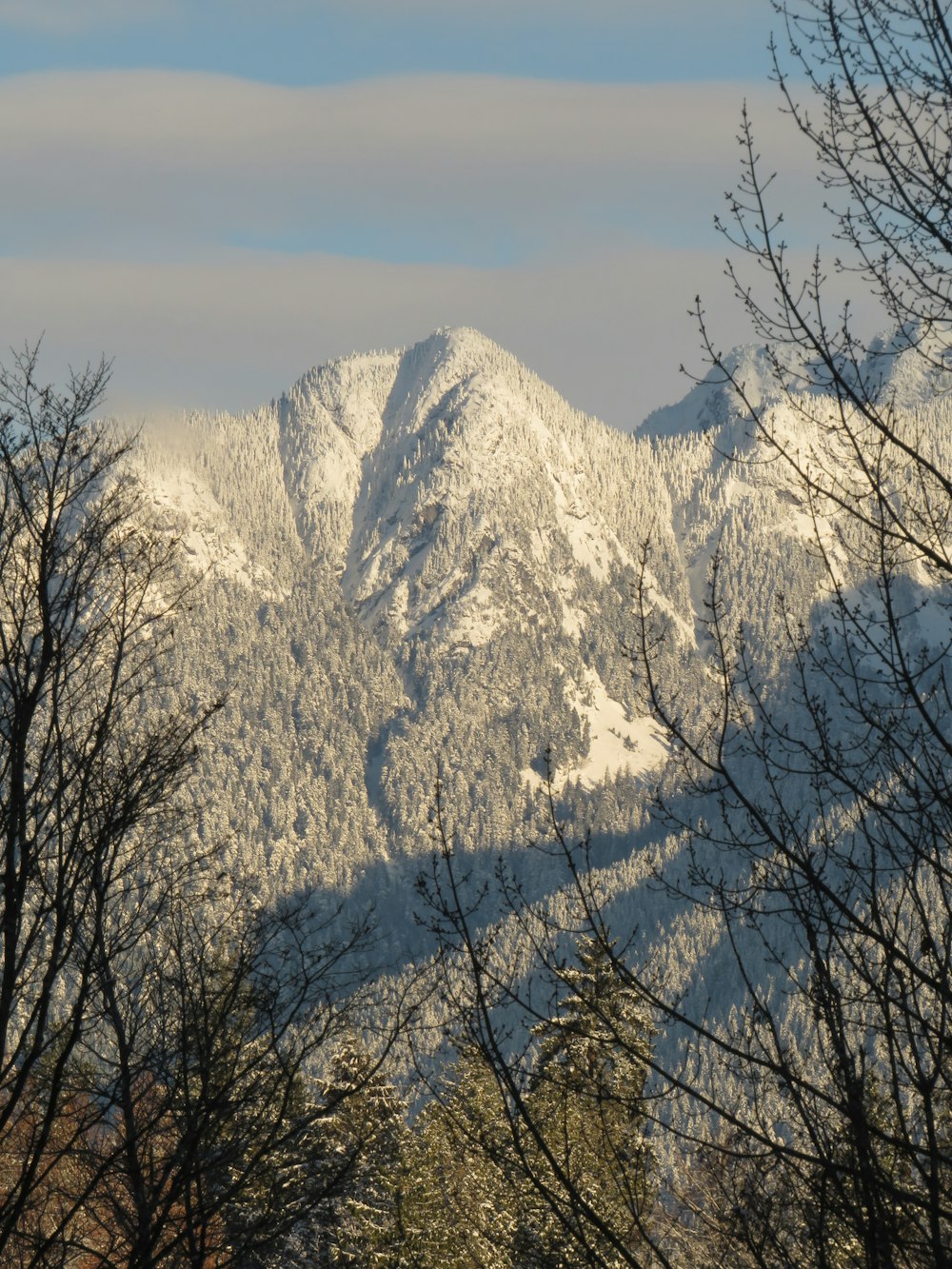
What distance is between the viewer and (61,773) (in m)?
7.12

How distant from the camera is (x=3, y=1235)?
234 inches

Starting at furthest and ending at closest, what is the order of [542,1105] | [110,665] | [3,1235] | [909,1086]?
1. [542,1105]
2. [110,665]
3. [909,1086]
4. [3,1235]

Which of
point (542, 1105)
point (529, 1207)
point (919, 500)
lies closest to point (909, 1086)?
point (919, 500)

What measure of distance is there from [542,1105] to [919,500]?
1790 cm

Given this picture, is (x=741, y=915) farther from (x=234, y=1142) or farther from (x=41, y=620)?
(x=41, y=620)

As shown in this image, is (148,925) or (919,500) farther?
(148,925)

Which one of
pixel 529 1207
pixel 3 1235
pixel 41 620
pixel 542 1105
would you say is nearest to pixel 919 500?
pixel 41 620

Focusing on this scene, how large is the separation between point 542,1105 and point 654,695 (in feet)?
59.3

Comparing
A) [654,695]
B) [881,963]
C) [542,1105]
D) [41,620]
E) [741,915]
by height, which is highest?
Result: [542,1105]

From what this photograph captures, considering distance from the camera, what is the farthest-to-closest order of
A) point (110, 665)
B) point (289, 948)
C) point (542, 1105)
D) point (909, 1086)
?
1. point (542, 1105)
2. point (289, 948)
3. point (110, 665)
4. point (909, 1086)

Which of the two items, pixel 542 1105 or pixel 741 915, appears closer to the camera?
pixel 741 915

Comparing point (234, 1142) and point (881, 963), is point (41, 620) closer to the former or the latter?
point (234, 1142)

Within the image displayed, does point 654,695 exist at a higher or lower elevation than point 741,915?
A: higher

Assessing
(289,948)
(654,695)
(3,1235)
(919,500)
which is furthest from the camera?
(289,948)
